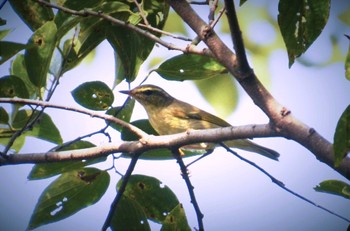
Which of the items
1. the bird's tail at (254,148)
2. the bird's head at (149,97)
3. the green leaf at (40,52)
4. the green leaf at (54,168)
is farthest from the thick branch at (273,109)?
the bird's head at (149,97)

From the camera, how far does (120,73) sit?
282 cm

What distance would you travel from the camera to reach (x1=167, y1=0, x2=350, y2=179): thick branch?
1737mm

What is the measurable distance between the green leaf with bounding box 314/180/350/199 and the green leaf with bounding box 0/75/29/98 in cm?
172

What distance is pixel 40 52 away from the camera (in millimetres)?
2328

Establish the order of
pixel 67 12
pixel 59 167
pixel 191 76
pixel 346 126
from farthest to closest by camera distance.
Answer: pixel 191 76, pixel 59 167, pixel 67 12, pixel 346 126

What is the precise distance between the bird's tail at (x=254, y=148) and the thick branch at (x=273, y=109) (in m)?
1.83

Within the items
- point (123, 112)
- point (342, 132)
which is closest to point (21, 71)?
point (123, 112)

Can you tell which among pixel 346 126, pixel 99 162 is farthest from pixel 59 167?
pixel 346 126

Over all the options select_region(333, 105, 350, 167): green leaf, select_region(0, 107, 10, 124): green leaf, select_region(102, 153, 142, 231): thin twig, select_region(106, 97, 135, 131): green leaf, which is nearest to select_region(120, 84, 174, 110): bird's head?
select_region(106, 97, 135, 131): green leaf

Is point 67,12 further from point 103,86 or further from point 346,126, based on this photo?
point 346,126

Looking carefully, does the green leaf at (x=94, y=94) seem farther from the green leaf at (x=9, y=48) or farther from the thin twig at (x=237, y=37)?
the thin twig at (x=237, y=37)

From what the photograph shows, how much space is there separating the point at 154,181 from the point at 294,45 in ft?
4.07

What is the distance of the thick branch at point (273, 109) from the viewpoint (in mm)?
1737

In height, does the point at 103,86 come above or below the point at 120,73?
below
